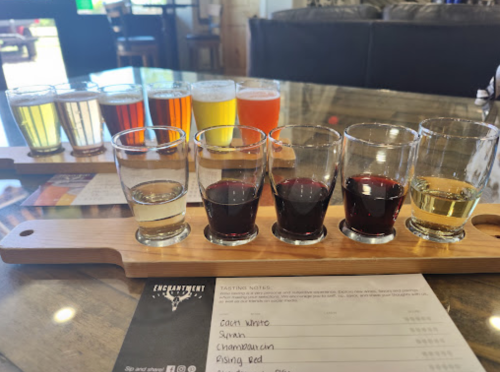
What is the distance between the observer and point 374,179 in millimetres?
720

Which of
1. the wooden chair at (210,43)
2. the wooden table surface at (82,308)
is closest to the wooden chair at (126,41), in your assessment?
the wooden chair at (210,43)

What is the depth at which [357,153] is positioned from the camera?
67cm

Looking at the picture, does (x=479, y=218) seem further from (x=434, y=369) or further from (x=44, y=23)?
(x=44, y=23)

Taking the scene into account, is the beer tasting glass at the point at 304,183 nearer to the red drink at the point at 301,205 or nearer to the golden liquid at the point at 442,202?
the red drink at the point at 301,205

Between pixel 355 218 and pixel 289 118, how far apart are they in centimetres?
78

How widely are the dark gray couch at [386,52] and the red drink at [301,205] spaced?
2.47 m

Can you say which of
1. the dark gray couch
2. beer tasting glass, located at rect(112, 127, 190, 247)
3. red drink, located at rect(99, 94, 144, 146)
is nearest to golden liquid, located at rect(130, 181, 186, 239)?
beer tasting glass, located at rect(112, 127, 190, 247)

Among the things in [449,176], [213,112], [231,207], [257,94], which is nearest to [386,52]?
[257,94]

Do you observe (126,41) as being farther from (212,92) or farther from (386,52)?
(212,92)

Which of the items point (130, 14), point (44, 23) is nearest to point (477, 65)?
point (130, 14)

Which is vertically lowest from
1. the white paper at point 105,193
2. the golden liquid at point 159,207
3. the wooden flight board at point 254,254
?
the white paper at point 105,193

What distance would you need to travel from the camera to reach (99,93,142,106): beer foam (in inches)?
39.9

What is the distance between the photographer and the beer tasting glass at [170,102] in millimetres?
1028

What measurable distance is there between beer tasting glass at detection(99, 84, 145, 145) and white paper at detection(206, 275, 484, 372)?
1.98 ft
